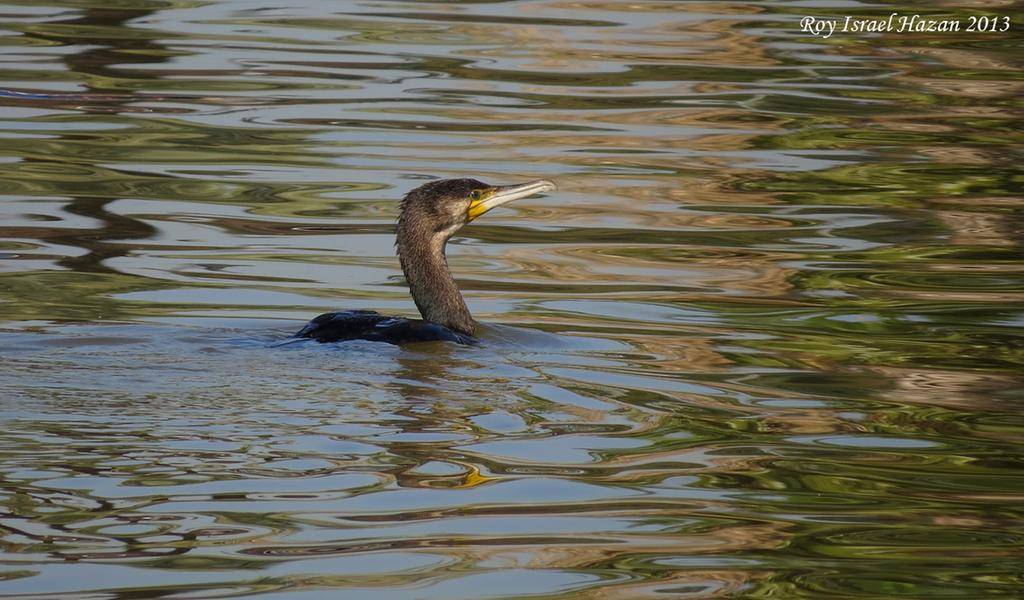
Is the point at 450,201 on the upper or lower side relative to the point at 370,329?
upper

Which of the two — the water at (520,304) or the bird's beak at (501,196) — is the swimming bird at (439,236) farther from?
the water at (520,304)

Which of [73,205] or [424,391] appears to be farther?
[73,205]

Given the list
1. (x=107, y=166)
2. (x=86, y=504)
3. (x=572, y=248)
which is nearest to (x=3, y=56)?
(x=107, y=166)

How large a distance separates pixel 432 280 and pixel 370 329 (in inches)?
41.6

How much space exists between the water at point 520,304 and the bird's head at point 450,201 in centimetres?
59

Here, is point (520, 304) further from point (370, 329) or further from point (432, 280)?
point (370, 329)

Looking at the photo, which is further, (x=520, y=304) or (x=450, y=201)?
(x=520, y=304)

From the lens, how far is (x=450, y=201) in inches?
401

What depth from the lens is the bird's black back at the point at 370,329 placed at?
8.84 m

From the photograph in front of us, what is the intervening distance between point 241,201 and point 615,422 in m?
5.69

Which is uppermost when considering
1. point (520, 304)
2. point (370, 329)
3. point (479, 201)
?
point (479, 201)

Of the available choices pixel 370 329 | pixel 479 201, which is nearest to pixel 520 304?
pixel 479 201

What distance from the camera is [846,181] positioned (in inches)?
539

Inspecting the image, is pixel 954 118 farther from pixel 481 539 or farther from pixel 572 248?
pixel 481 539
